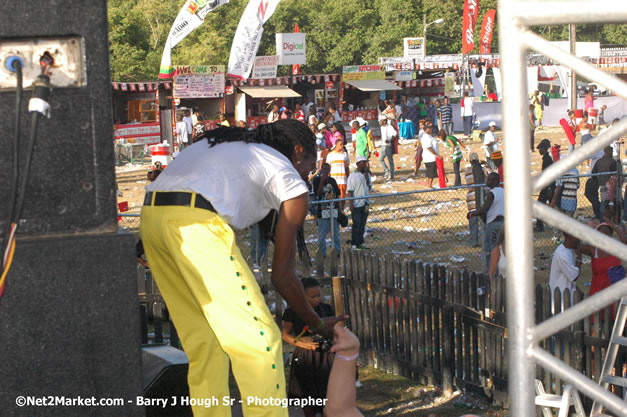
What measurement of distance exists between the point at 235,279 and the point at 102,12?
3.78ft

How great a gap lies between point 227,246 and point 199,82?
32803 millimetres

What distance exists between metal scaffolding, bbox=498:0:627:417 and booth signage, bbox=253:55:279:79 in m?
37.1

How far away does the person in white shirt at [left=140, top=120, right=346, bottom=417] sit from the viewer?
339 centimetres

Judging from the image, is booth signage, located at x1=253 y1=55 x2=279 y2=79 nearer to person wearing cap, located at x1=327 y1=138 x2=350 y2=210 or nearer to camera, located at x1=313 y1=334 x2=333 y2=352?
person wearing cap, located at x1=327 y1=138 x2=350 y2=210

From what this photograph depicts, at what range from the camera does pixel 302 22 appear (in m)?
78.6

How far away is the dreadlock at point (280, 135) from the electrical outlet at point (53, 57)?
995 mm

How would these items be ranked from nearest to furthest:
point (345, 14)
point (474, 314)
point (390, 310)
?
point (474, 314) → point (390, 310) → point (345, 14)

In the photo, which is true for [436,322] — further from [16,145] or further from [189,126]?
[189,126]

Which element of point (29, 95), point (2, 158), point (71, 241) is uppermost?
point (29, 95)

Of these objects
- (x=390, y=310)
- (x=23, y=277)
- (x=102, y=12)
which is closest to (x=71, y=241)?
(x=23, y=277)

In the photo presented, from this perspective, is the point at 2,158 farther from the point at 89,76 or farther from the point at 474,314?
the point at 474,314

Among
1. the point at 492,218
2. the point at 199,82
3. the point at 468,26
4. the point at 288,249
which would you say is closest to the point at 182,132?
the point at 199,82

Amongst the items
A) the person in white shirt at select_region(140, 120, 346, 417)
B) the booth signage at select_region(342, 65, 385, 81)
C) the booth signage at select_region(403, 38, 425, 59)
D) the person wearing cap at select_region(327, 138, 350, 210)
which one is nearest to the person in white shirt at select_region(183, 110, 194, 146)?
the booth signage at select_region(342, 65, 385, 81)

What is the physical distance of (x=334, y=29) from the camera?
252 feet
